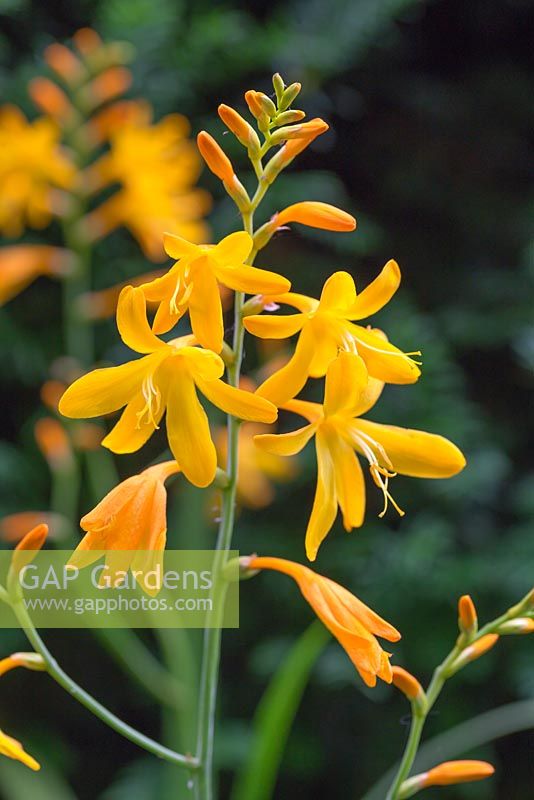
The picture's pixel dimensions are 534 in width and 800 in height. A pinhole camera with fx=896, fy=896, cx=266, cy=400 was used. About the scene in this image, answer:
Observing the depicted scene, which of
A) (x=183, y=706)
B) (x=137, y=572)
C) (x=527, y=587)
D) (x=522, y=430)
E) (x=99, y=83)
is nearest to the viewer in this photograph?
(x=137, y=572)

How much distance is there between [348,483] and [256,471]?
93 cm

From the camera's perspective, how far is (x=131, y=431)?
536 millimetres

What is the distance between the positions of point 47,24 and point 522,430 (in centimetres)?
118

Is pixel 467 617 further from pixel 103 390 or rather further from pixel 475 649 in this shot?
pixel 103 390

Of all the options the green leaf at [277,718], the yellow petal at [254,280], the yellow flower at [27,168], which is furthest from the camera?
the yellow flower at [27,168]

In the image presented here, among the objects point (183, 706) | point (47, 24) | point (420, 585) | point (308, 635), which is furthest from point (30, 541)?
point (47, 24)

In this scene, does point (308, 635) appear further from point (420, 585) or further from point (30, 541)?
point (30, 541)

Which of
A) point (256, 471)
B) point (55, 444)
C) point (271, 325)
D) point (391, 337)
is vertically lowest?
point (256, 471)

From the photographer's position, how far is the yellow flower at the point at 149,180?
4.78 ft

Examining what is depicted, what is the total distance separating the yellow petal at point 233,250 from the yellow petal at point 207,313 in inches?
0.6

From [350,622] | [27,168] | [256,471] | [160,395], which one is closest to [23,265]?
[27,168]

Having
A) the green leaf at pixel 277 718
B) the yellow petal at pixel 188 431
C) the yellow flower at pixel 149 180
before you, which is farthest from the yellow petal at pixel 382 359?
the yellow flower at pixel 149 180

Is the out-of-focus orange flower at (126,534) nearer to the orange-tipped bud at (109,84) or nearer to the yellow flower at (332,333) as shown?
the yellow flower at (332,333)

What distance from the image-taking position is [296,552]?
151 centimetres
